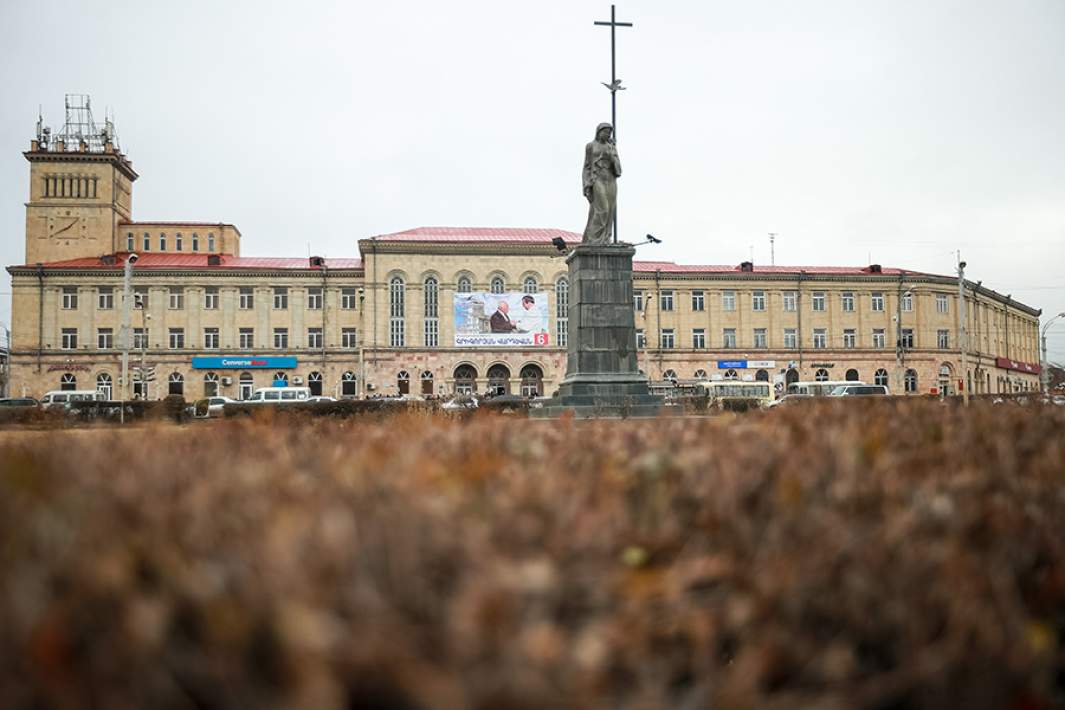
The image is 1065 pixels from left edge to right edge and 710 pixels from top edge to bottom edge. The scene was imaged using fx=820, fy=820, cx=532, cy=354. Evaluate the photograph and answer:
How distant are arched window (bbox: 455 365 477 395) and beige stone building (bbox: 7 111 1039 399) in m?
0.11

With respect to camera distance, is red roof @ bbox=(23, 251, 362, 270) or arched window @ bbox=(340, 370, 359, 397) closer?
red roof @ bbox=(23, 251, 362, 270)

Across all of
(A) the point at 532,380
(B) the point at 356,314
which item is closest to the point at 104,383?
(B) the point at 356,314

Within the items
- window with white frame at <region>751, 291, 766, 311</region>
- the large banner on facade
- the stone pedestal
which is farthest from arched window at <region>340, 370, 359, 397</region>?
the stone pedestal

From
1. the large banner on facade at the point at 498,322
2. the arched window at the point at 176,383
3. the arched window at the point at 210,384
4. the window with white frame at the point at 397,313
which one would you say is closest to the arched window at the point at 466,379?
the large banner on facade at the point at 498,322

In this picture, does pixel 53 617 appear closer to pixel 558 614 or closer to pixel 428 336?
pixel 558 614

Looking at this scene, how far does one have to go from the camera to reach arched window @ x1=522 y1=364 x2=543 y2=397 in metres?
66.2

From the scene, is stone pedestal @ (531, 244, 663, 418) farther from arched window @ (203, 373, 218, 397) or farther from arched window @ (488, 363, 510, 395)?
arched window @ (203, 373, 218, 397)

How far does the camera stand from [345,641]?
144 centimetres

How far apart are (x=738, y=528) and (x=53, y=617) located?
1626 mm

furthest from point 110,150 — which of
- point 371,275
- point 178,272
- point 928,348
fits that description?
point 928,348

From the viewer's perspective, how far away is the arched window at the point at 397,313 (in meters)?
66.0

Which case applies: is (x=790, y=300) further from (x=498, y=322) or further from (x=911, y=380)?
(x=498, y=322)

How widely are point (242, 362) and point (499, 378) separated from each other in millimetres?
20687

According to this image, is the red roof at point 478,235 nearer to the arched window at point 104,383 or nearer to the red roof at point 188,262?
the red roof at point 188,262
